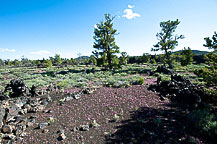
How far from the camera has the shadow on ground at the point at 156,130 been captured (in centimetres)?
423

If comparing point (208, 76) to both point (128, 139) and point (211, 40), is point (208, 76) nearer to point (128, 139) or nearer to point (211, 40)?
point (211, 40)

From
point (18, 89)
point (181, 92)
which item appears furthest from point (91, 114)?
point (18, 89)

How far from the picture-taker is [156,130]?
473 centimetres

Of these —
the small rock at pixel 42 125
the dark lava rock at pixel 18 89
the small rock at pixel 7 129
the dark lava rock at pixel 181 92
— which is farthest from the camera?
the dark lava rock at pixel 18 89

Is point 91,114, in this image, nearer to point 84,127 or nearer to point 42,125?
point 84,127

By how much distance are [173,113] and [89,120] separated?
15.1ft

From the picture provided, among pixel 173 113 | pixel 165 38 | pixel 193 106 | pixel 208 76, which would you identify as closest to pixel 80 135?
pixel 173 113

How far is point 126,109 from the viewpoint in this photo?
6.89m

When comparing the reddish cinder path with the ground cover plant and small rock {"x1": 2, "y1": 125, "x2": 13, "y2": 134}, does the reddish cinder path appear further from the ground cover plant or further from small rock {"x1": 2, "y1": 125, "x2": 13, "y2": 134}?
small rock {"x1": 2, "y1": 125, "x2": 13, "y2": 134}

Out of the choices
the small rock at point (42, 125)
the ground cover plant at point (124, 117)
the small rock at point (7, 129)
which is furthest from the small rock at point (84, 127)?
the small rock at point (7, 129)

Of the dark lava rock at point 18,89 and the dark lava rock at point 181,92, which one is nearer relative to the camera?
the dark lava rock at point 181,92

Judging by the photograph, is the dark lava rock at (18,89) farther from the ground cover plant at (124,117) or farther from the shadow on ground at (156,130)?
the shadow on ground at (156,130)

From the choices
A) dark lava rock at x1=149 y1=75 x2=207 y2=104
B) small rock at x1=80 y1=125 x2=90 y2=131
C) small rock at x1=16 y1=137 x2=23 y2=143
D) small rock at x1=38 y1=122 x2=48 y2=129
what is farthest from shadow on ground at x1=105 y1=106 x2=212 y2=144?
small rock at x1=16 y1=137 x2=23 y2=143

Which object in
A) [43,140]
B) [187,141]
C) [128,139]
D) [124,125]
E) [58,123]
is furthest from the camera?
[58,123]
